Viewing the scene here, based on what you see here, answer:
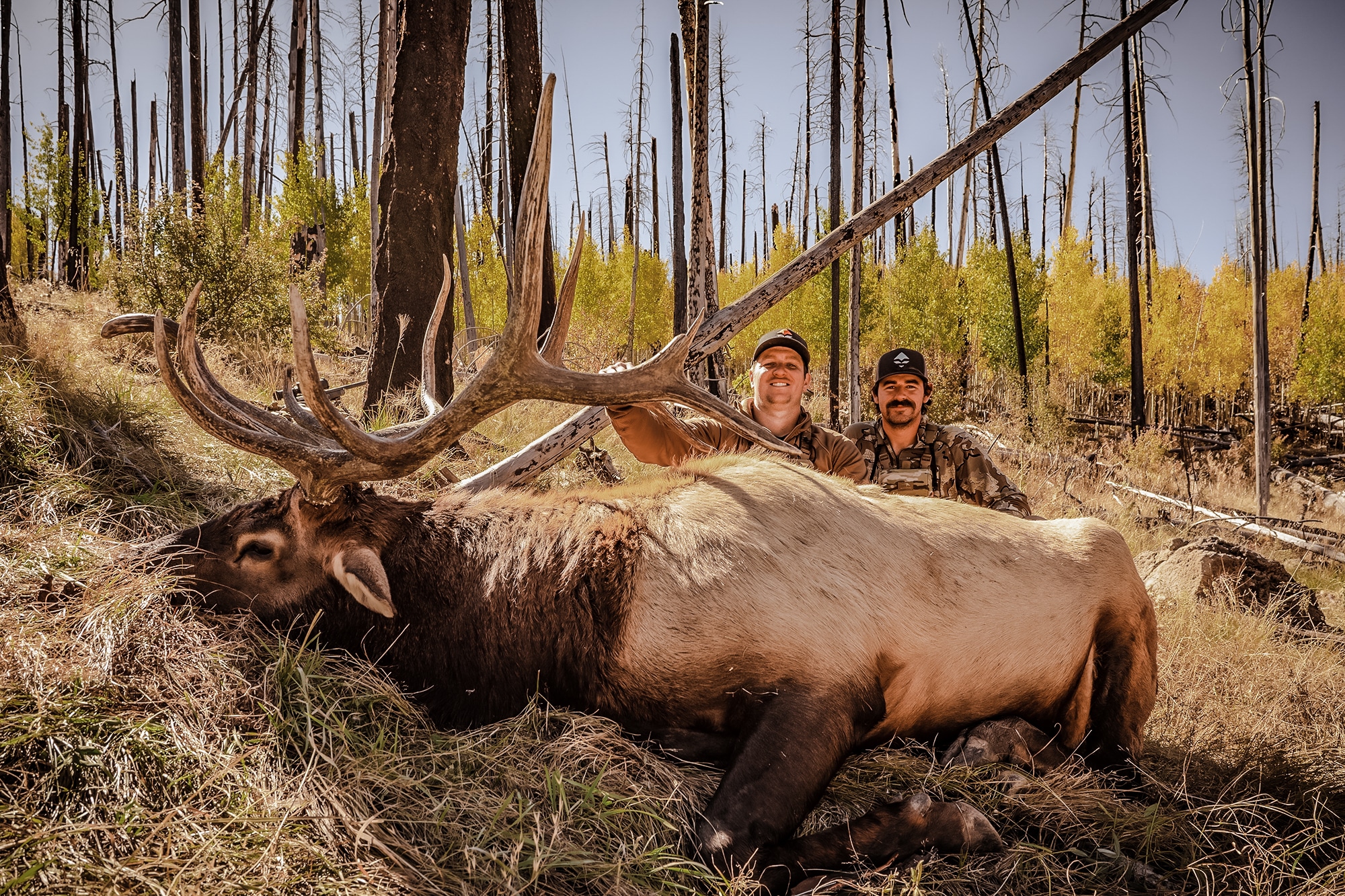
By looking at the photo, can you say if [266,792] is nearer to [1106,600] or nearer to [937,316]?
[1106,600]

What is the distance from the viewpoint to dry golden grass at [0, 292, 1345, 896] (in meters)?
1.81

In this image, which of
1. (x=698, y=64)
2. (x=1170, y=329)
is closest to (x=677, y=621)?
(x=698, y=64)

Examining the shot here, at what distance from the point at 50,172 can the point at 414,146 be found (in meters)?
25.1

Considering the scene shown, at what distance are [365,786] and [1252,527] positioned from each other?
43.9 ft

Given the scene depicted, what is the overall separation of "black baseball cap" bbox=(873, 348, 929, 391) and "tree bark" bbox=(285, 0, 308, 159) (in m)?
21.4

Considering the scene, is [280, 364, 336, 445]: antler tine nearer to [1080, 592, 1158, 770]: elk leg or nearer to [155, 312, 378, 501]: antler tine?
[155, 312, 378, 501]: antler tine

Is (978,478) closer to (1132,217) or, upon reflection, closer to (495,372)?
(495,372)

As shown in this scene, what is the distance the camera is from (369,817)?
1.96 m

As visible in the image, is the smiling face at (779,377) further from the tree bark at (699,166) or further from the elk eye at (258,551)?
the elk eye at (258,551)

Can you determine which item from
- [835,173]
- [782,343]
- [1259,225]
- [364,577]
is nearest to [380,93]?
[835,173]

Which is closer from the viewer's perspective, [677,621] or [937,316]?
[677,621]

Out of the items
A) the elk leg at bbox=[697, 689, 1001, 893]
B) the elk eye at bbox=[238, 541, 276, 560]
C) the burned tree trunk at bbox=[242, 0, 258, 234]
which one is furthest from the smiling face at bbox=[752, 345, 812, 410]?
the burned tree trunk at bbox=[242, 0, 258, 234]

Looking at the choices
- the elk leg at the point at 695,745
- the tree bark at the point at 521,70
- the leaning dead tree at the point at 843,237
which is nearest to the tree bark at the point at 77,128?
the tree bark at the point at 521,70

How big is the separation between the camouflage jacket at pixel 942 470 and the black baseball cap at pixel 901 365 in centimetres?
48
